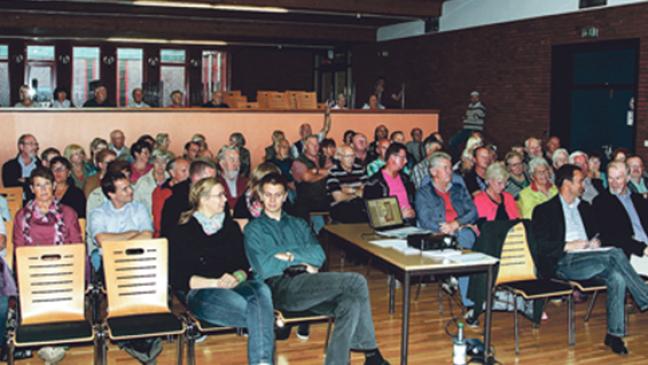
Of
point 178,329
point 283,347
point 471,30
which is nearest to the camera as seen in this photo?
point 178,329

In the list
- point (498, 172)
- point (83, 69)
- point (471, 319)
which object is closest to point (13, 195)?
point (471, 319)

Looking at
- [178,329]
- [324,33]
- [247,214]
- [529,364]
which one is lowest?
[529,364]

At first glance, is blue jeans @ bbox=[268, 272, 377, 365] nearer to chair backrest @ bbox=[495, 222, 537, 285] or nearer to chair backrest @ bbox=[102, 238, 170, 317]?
chair backrest @ bbox=[102, 238, 170, 317]

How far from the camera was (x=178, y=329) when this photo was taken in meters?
3.99

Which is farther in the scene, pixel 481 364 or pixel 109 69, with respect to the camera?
pixel 109 69

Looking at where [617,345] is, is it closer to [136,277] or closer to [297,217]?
[297,217]

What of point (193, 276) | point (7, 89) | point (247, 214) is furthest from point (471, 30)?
point (7, 89)

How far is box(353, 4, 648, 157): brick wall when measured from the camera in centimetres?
1055

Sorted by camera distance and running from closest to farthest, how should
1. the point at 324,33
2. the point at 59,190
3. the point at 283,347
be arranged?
the point at 283,347 < the point at 59,190 < the point at 324,33

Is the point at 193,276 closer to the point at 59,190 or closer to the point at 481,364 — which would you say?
the point at 481,364

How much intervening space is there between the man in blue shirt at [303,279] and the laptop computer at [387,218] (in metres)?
0.70

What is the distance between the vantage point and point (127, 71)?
19.6 meters

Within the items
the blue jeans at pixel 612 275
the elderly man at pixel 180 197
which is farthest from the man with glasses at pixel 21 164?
the blue jeans at pixel 612 275

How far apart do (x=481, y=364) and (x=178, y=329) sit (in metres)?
2.05
